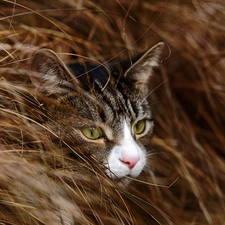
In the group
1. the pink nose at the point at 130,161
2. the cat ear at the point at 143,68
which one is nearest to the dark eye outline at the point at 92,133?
the pink nose at the point at 130,161

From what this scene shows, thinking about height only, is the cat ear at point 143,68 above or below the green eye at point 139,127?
above

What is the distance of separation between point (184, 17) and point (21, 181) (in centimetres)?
113

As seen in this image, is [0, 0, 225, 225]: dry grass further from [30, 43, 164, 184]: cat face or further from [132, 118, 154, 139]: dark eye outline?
[132, 118, 154, 139]: dark eye outline

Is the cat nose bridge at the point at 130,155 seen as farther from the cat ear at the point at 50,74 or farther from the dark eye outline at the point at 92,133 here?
the cat ear at the point at 50,74

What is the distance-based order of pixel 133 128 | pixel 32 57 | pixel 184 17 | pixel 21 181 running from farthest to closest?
pixel 184 17 < pixel 133 128 < pixel 32 57 < pixel 21 181

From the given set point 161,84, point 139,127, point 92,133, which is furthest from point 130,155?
point 161,84

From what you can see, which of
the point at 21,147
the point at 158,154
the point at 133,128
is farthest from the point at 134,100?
the point at 21,147

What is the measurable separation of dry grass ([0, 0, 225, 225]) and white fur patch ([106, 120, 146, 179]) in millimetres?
68

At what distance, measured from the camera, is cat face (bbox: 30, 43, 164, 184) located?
5.70 ft

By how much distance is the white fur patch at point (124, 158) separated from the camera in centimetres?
180

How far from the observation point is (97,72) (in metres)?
2.06

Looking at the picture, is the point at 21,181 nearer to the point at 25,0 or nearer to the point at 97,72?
the point at 97,72

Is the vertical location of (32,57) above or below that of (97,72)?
above

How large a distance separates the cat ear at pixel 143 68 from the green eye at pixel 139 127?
0.39 ft
